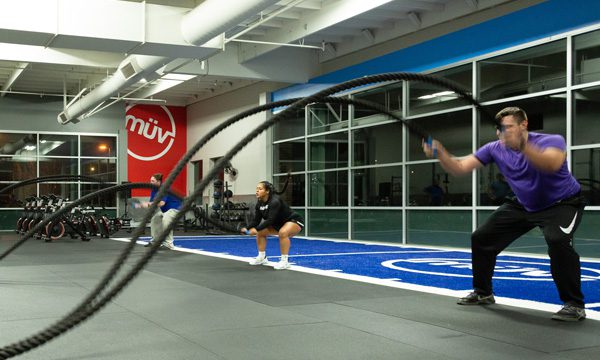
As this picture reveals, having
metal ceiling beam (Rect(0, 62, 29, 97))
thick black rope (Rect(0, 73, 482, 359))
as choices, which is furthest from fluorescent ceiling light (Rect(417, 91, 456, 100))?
metal ceiling beam (Rect(0, 62, 29, 97))

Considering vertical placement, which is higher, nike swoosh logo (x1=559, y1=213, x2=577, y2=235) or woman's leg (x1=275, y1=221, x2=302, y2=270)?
nike swoosh logo (x1=559, y1=213, x2=577, y2=235)

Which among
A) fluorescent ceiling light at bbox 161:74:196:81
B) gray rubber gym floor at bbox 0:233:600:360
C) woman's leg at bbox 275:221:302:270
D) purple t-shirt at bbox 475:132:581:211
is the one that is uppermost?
fluorescent ceiling light at bbox 161:74:196:81

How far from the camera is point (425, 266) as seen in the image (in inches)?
330

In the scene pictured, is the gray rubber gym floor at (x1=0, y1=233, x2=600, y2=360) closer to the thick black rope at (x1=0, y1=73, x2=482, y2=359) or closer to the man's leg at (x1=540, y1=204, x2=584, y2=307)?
the man's leg at (x1=540, y1=204, x2=584, y2=307)

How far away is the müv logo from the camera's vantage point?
21.9 m

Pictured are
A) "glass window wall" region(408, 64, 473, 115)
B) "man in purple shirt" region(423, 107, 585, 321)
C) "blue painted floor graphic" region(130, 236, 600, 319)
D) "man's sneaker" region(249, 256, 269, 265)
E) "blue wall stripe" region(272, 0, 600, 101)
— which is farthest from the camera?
"glass window wall" region(408, 64, 473, 115)

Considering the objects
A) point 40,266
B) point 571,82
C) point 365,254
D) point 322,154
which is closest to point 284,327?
point 40,266

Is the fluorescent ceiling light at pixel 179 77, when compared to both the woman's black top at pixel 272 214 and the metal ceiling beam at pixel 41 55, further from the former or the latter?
the woman's black top at pixel 272 214

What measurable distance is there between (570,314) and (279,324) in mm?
2044

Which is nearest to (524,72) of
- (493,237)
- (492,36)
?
(492,36)

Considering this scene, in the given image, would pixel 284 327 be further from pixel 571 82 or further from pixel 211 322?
pixel 571 82

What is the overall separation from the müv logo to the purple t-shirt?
18605 mm

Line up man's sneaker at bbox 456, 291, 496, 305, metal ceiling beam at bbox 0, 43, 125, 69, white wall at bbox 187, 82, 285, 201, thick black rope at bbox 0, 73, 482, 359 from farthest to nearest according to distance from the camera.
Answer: white wall at bbox 187, 82, 285, 201
metal ceiling beam at bbox 0, 43, 125, 69
man's sneaker at bbox 456, 291, 496, 305
thick black rope at bbox 0, 73, 482, 359

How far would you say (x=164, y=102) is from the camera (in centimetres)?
2208
